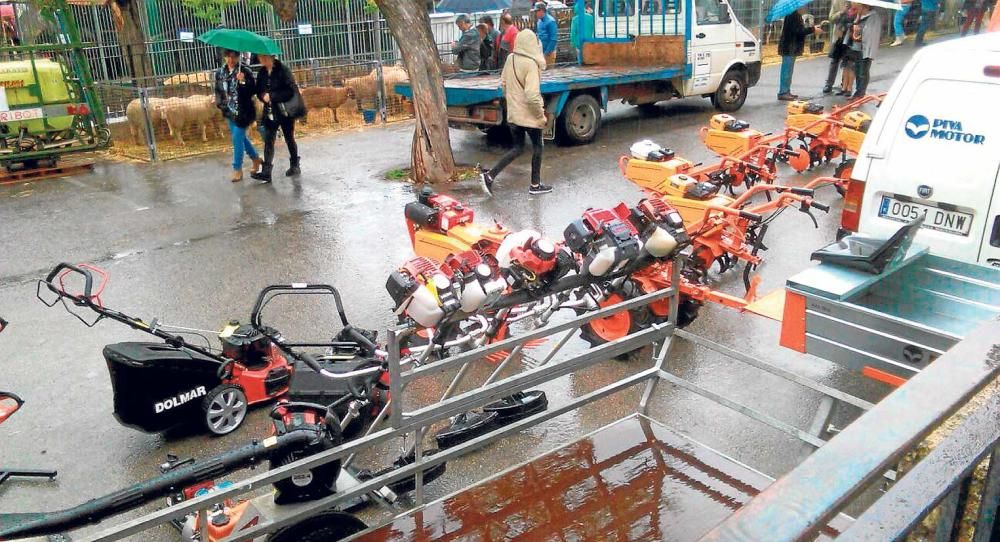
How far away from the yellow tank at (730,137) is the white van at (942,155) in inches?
147

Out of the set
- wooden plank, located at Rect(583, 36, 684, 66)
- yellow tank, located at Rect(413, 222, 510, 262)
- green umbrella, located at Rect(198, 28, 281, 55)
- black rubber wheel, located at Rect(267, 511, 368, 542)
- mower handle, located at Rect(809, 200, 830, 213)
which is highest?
green umbrella, located at Rect(198, 28, 281, 55)

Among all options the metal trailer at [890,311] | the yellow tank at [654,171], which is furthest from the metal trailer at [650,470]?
the yellow tank at [654,171]

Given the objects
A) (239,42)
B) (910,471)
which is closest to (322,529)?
(910,471)

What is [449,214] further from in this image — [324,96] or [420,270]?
[324,96]

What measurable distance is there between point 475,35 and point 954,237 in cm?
1193

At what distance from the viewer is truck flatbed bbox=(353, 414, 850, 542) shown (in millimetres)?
3312

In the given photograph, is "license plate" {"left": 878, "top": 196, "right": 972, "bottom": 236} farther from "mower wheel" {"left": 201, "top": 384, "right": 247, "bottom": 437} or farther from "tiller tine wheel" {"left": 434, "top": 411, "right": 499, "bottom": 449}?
"mower wheel" {"left": 201, "top": 384, "right": 247, "bottom": 437}

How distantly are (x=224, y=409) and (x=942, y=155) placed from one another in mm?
4526

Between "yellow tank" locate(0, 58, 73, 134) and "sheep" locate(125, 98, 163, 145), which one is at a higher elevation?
"yellow tank" locate(0, 58, 73, 134)

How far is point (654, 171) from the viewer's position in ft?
25.0

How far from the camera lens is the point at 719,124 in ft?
30.2

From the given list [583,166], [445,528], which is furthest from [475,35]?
[445,528]

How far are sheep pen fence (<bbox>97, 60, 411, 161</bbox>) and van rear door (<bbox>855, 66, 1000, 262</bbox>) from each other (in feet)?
35.1

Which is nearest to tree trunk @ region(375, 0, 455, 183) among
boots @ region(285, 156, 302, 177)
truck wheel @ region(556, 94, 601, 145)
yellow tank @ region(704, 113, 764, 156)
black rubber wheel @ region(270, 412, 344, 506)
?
boots @ region(285, 156, 302, 177)
